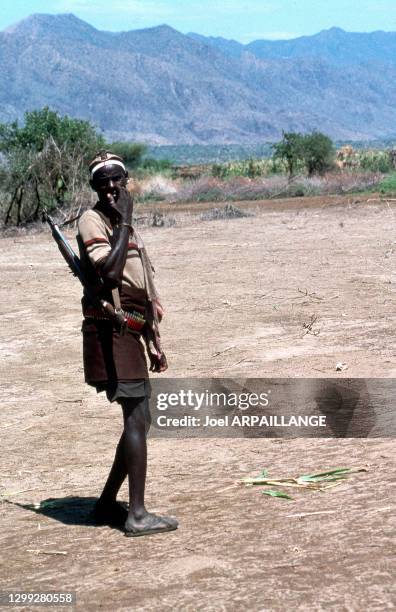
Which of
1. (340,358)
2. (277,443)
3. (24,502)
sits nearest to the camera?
(24,502)

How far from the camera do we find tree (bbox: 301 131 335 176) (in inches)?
1447

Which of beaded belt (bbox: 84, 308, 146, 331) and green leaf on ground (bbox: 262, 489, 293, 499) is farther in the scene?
green leaf on ground (bbox: 262, 489, 293, 499)

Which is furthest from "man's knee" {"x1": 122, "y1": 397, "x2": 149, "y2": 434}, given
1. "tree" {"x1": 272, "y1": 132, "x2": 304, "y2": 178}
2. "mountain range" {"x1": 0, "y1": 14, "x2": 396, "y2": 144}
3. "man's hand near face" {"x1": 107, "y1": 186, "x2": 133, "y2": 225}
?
"mountain range" {"x1": 0, "y1": 14, "x2": 396, "y2": 144}

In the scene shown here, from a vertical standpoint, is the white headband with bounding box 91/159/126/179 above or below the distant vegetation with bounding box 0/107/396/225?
above

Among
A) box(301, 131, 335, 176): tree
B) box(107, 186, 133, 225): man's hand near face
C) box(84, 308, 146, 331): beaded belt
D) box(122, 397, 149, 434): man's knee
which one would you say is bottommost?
box(301, 131, 335, 176): tree

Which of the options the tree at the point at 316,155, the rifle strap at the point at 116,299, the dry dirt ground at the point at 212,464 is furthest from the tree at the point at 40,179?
the rifle strap at the point at 116,299

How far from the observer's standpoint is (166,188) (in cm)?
3278

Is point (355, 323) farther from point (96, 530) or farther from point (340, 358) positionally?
point (96, 530)

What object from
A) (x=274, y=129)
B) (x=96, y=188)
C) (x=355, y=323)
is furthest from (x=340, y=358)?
(x=274, y=129)

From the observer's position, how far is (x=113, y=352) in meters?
4.97

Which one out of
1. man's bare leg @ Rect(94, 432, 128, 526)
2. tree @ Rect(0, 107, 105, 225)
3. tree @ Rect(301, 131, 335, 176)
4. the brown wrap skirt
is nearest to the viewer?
the brown wrap skirt

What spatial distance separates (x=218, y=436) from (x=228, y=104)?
17821cm

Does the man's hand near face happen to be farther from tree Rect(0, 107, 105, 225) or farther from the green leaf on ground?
tree Rect(0, 107, 105, 225)

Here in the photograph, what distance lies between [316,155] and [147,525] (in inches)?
1287
